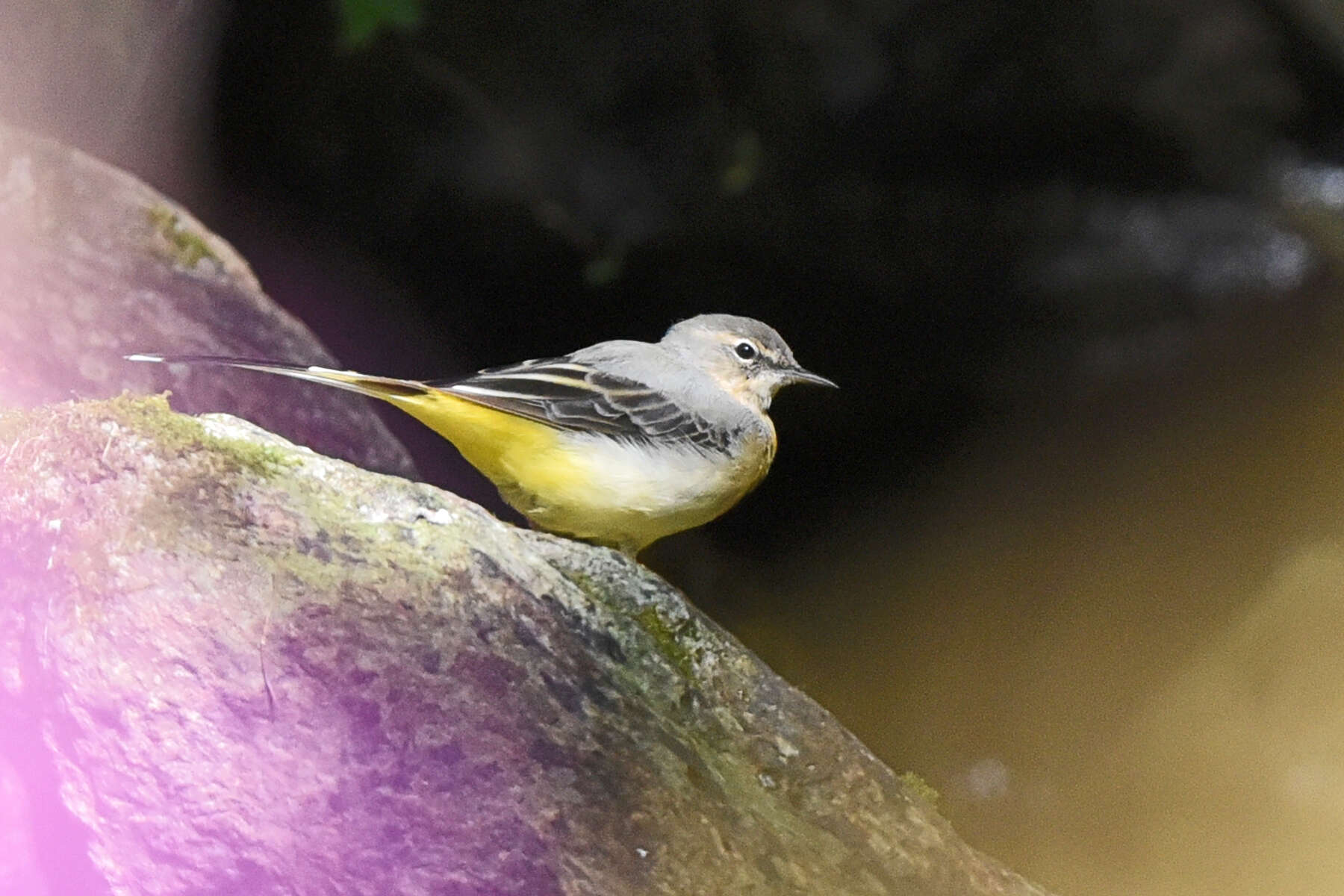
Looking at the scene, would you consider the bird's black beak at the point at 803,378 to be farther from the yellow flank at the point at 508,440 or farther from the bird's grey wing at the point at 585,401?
the yellow flank at the point at 508,440

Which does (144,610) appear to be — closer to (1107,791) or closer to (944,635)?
(944,635)

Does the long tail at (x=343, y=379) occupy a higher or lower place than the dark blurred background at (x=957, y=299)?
lower

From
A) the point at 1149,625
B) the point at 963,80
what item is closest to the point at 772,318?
the point at 963,80

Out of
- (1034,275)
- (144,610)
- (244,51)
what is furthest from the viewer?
(1034,275)

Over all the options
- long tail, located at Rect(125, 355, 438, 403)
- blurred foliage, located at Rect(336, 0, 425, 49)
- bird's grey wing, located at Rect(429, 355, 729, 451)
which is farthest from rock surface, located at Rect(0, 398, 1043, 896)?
blurred foliage, located at Rect(336, 0, 425, 49)

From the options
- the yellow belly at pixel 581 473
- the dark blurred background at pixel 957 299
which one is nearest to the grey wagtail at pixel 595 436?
the yellow belly at pixel 581 473
